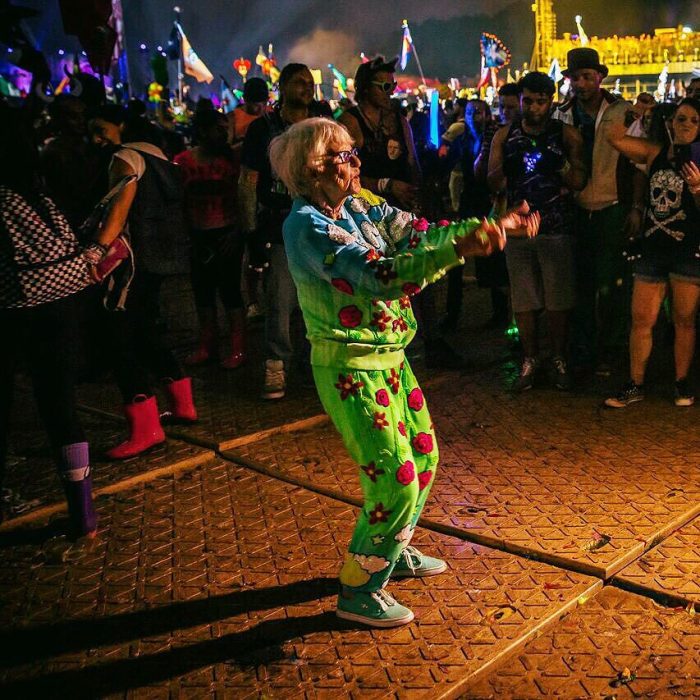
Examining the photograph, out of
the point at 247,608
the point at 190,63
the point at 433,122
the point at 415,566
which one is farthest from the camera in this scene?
the point at 190,63

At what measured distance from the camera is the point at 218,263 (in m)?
6.79

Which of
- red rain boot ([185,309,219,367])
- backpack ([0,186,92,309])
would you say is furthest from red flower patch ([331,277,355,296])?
red rain boot ([185,309,219,367])

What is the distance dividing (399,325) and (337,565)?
1.25 meters

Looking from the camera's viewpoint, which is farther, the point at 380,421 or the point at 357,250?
the point at 380,421

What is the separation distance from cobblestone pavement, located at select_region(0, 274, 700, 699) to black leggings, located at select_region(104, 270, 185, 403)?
1.58 feet

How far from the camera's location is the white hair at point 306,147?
9.45 feet

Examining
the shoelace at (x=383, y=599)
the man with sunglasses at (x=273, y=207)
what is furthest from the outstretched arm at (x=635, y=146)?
the shoelace at (x=383, y=599)

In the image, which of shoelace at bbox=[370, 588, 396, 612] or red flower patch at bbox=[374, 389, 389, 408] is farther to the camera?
shoelace at bbox=[370, 588, 396, 612]

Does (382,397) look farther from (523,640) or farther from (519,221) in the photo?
(523,640)

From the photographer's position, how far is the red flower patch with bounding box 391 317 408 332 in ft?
9.79

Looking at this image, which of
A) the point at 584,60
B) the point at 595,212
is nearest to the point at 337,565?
the point at 595,212

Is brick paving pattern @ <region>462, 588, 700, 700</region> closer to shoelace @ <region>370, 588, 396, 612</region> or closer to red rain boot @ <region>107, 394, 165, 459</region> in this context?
shoelace @ <region>370, 588, 396, 612</region>

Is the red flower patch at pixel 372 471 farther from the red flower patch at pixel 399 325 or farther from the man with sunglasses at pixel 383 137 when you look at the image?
the man with sunglasses at pixel 383 137

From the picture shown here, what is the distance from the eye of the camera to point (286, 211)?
5969 mm
